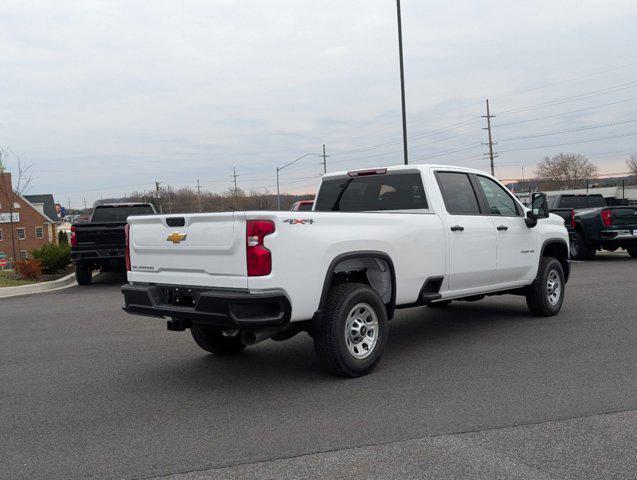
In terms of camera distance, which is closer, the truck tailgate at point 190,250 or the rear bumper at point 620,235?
the truck tailgate at point 190,250

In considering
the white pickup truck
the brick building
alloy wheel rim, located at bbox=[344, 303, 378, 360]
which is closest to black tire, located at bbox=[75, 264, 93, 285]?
the white pickup truck

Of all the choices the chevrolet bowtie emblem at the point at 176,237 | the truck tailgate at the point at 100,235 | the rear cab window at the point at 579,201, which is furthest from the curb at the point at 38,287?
the rear cab window at the point at 579,201

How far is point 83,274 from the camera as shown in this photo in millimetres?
14805

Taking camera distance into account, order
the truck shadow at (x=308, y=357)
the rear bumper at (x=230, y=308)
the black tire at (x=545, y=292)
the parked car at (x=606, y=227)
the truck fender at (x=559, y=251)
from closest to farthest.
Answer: the rear bumper at (x=230, y=308), the truck shadow at (x=308, y=357), the black tire at (x=545, y=292), the truck fender at (x=559, y=251), the parked car at (x=606, y=227)

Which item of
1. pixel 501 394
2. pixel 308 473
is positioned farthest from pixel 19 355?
pixel 501 394

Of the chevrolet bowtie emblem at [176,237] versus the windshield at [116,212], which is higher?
the windshield at [116,212]

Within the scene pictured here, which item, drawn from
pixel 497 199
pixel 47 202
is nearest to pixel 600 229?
pixel 497 199

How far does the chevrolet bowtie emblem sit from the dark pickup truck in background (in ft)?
43.8

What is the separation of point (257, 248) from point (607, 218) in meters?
13.4

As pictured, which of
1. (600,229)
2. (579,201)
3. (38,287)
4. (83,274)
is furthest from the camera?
(579,201)

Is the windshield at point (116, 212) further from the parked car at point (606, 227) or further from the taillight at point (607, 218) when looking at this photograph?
the taillight at point (607, 218)

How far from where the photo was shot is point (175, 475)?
375 cm

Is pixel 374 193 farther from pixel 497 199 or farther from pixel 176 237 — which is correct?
pixel 176 237

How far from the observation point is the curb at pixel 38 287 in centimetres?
1324
